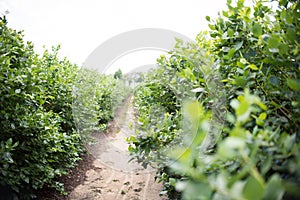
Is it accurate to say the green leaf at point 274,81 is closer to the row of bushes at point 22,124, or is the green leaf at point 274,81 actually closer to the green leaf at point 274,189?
the green leaf at point 274,189

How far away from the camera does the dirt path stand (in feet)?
11.7

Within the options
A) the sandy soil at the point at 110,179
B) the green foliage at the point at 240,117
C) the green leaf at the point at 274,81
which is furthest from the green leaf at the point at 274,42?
the sandy soil at the point at 110,179

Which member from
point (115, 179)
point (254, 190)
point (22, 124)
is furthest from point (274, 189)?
point (115, 179)

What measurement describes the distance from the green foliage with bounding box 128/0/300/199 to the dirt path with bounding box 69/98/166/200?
1626mm

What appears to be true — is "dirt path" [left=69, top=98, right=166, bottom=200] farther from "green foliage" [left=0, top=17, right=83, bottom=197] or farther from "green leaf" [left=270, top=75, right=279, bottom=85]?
"green leaf" [left=270, top=75, right=279, bottom=85]

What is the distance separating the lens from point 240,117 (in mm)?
453

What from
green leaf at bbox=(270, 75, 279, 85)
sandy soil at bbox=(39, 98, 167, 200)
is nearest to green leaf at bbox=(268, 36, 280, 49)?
green leaf at bbox=(270, 75, 279, 85)

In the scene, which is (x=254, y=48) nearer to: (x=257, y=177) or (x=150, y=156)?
(x=257, y=177)

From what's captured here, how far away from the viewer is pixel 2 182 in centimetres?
193

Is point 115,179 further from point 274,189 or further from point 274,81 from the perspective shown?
point 274,189

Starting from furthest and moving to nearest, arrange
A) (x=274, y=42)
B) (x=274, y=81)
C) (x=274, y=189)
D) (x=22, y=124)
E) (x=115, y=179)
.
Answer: (x=115, y=179)
(x=22, y=124)
(x=274, y=81)
(x=274, y=42)
(x=274, y=189)

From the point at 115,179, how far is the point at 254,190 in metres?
4.07

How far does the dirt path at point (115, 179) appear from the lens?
11.7 feet

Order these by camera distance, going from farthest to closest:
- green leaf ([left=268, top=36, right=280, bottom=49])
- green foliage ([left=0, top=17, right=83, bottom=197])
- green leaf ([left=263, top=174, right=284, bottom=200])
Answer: green foliage ([left=0, top=17, right=83, bottom=197]) < green leaf ([left=268, top=36, right=280, bottom=49]) < green leaf ([left=263, top=174, right=284, bottom=200])
